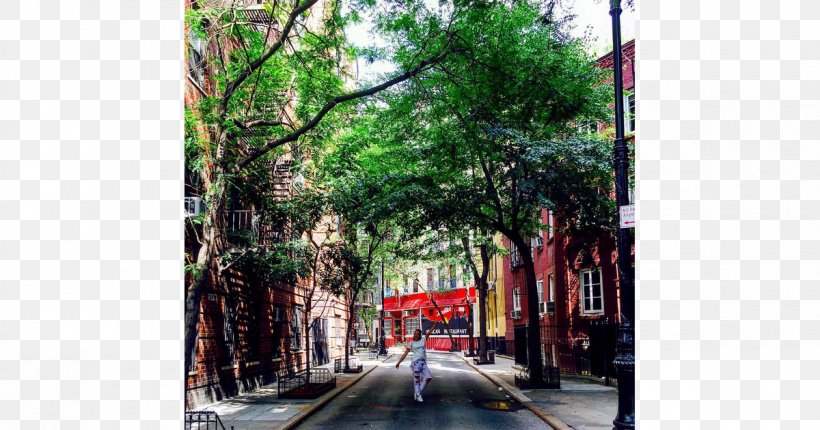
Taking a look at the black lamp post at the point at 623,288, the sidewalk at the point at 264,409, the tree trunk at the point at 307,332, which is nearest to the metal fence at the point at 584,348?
the tree trunk at the point at 307,332

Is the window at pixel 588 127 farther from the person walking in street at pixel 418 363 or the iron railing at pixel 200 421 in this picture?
the iron railing at pixel 200 421

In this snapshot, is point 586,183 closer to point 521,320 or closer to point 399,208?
point 399,208

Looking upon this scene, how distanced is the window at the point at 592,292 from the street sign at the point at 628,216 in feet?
54.3

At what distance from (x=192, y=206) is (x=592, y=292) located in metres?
17.2

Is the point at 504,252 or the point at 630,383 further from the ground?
the point at 504,252

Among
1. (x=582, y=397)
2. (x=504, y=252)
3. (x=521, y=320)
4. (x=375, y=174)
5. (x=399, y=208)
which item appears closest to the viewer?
(x=582, y=397)

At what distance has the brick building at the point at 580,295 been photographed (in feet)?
65.9

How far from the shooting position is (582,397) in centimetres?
1590

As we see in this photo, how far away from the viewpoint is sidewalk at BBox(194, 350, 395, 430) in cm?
1202

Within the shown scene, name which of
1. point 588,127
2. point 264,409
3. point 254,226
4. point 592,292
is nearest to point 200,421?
point 264,409

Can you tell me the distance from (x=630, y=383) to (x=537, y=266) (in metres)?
23.8
